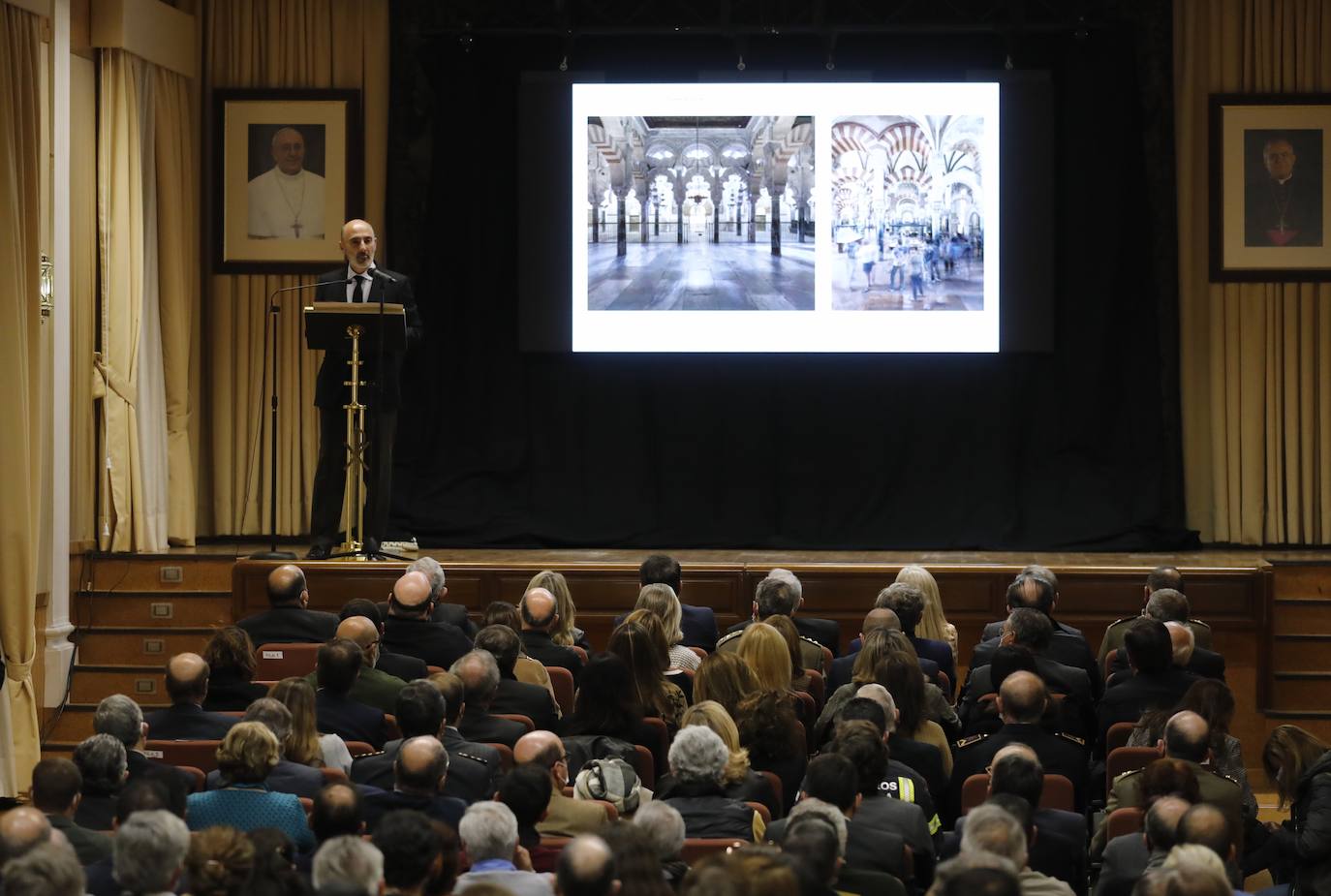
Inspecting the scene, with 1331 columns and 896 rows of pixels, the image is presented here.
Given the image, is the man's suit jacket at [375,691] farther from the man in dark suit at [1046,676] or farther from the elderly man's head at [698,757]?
the man in dark suit at [1046,676]

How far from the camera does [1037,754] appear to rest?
527cm

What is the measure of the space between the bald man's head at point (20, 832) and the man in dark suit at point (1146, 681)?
11.7 feet

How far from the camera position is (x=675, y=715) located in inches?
234

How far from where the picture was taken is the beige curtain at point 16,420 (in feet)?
27.1

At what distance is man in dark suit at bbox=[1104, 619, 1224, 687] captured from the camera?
6.17m

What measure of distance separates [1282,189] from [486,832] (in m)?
8.34

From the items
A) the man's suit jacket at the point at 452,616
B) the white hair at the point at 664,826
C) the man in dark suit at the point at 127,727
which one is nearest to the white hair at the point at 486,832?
the white hair at the point at 664,826

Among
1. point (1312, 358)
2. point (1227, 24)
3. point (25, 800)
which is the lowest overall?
point (25, 800)

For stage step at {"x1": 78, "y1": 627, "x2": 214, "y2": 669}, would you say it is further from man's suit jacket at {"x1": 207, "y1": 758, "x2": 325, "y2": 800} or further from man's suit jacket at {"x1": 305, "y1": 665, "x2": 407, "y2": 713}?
man's suit jacket at {"x1": 207, "y1": 758, "x2": 325, "y2": 800}

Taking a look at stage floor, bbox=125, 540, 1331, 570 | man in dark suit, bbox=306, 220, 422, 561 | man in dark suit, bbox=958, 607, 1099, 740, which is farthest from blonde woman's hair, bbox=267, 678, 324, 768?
stage floor, bbox=125, 540, 1331, 570

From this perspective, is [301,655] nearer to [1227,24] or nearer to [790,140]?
[790,140]

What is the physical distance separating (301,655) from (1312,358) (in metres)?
6.79

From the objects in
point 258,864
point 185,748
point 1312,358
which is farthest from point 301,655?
point 1312,358

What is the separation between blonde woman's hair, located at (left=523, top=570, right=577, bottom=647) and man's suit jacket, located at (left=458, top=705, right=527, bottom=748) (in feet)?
4.93
